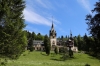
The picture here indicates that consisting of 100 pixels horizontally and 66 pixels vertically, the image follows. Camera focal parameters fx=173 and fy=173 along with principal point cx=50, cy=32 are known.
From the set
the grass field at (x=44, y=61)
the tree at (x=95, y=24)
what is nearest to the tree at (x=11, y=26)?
the grass field at (x=44, y=61)

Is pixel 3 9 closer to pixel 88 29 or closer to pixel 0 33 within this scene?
pixel 0 33

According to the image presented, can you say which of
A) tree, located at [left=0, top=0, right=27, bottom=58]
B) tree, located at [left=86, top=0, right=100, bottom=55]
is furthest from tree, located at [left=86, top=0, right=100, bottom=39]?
tree, located at [left=0, top=0, right=27, bottom=58]

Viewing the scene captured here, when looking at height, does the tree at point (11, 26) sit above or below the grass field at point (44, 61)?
above

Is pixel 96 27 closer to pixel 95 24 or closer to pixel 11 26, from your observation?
pixel 95 24

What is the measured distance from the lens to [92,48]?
16953 mm

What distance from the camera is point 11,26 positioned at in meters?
18.6

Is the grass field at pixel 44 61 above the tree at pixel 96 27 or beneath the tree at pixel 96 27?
beneath

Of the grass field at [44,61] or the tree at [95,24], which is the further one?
the grass field at [44,61]

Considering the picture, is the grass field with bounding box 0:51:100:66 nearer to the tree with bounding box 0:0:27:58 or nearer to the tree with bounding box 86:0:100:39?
the tree with bounding box 0:0:27:58

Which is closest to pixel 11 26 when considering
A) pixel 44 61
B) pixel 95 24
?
pixel 95 24

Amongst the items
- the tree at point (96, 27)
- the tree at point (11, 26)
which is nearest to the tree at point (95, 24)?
the tree at point (96, 27)

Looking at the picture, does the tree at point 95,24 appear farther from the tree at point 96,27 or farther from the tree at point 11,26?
the tree at point 11,26

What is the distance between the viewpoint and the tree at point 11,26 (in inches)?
720

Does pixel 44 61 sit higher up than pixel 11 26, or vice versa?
pixel 11 26
